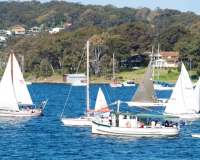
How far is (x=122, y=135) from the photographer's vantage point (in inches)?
3103

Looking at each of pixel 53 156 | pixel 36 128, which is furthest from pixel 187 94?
pixel 53 156

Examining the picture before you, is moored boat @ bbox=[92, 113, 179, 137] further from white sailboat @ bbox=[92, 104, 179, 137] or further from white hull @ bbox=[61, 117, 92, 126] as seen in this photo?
white hull @ bbox=[61, 117, 92, 126]

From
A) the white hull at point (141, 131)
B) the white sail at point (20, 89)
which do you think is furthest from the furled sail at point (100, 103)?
the white sail at point (20, 89)

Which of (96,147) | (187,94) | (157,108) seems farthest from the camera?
(157,108)

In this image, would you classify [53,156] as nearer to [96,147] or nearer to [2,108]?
[96,147]

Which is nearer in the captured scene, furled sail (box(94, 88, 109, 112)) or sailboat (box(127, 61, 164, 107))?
furled sail (box(94, 88, 109, 112))

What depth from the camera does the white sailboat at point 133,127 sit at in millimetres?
78000

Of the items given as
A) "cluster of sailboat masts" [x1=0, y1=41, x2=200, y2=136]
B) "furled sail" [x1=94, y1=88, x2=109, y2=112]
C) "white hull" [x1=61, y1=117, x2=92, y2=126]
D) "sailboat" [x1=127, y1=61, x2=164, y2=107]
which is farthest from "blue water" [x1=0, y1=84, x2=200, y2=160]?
"sailboat" [x1=127, y1=61, x2=164, y2=107]

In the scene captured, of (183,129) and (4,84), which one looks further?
(4,84)

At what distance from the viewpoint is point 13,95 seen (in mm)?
100188

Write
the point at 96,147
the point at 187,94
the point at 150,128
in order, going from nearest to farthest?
the point at 96,147
the point at 150,128
the point at 187,94

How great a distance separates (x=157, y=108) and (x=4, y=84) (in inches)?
905

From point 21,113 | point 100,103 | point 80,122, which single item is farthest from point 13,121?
point 100,103

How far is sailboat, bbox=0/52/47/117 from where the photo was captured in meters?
100
